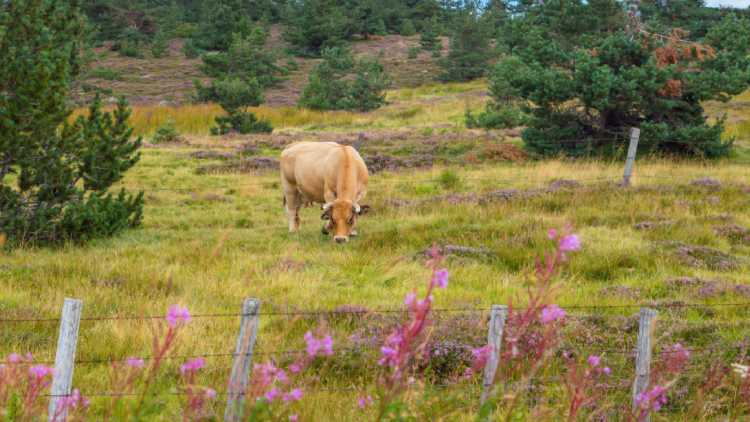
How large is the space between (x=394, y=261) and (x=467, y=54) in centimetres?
5614

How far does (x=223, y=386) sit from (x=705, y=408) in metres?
3.60

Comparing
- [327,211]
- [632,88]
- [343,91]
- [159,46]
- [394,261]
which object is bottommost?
[159,46]

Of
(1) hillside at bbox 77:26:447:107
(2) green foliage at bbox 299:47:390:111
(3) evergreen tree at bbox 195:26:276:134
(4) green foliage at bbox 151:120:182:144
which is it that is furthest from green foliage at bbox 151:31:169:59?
(4) green foliage at bbox 151:120:182:144

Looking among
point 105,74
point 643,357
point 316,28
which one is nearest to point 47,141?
point 643,357

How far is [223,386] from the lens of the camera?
6504 mm

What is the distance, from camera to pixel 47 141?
13391mm

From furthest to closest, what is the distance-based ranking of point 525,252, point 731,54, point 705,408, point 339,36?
point 339,36 → point 731,54 → point 525,252 → point 705,408

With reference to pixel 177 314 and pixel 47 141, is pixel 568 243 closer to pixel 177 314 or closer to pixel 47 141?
pixel 177 314

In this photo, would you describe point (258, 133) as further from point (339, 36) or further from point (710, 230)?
point (339, 36)

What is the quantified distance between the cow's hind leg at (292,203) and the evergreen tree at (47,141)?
2.71 meters

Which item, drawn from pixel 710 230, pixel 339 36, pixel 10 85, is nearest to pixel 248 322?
pixel 10 85

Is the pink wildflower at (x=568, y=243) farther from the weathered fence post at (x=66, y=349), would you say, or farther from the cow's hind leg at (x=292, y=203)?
the cow's hind leg at (x=292, y=203)

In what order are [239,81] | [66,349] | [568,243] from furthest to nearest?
[239,81] < [66,349] < [568,243]

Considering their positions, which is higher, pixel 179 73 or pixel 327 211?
pixel 327 211
